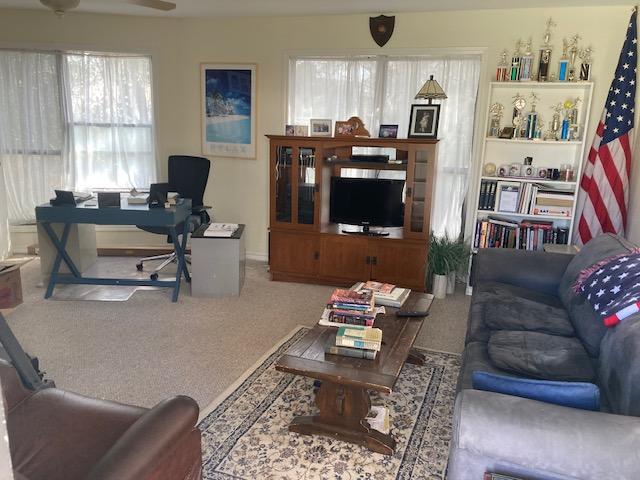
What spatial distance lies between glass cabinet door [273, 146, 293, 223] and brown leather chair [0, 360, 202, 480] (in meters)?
3.06

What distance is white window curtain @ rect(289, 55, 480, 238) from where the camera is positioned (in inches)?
180

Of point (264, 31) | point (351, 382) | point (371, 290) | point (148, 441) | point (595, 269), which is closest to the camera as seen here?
point (148, 441)

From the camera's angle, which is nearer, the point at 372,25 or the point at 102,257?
the point at 372,25

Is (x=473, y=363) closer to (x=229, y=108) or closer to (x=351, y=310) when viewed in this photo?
(x=351, y=310)

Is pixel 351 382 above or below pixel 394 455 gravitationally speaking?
above

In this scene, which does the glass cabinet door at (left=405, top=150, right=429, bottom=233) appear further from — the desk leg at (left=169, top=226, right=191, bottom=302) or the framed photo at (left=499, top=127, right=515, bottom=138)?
the desk leg at (left=169, top=226, right=191, bottom=302)

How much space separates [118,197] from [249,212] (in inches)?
63.8

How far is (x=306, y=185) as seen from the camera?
15.2ft

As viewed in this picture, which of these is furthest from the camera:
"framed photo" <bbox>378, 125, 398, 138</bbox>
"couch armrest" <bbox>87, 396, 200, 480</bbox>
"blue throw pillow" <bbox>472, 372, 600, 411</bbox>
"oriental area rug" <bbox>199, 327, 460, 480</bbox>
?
"framed photo" <bbox>378, 125, 398, 138</bbox>

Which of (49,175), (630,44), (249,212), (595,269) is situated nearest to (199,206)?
(249,212)

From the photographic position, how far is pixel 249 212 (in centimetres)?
548

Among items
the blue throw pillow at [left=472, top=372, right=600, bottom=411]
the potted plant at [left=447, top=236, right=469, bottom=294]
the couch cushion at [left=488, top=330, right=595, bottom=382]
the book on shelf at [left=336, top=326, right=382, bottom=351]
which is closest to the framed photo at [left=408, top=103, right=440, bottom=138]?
the potted plant at [left=447, top=236, right=469, bottom=294]

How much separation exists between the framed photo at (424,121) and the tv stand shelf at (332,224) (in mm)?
190

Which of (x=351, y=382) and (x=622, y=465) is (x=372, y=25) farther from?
(x=622, y=465)
